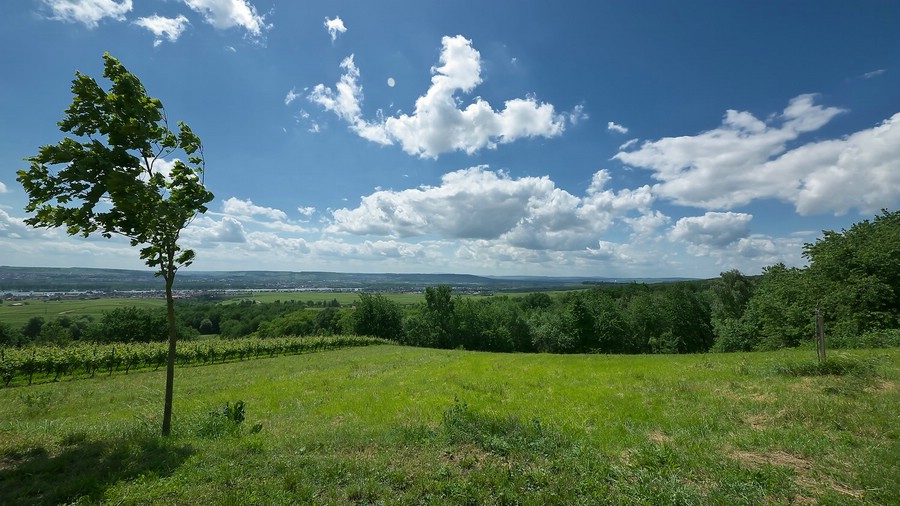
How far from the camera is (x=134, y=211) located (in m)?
7.58

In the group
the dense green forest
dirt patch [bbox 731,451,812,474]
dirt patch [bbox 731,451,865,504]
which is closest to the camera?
dirt patch [bbox 731,451,865,504]

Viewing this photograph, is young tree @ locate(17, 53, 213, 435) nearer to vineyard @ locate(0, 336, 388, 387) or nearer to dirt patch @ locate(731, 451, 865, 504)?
dirt patch @ locate(731, 451, 865, 504)

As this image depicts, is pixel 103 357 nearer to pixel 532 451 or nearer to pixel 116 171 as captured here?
pixel 116 171

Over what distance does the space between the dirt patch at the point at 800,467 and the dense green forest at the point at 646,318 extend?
71.3 ft

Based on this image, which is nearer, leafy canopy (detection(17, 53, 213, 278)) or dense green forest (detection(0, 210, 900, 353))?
leafy canopy (detection(17, 53, 213, 278))

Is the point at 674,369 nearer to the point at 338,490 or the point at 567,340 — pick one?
the point at 338,490

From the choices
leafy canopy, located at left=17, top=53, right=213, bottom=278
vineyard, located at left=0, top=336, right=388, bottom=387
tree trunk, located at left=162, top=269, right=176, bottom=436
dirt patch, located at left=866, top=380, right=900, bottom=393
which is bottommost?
vineyard, located at left=0, top=336, right=388, bottom=387

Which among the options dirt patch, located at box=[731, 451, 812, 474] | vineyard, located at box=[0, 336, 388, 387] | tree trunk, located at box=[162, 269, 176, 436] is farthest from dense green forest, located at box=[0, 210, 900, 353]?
vineyard, located at box=[0, 336, 388, 387]

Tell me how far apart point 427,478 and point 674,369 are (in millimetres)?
16497

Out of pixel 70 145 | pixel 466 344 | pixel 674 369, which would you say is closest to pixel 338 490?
pixel 70 145

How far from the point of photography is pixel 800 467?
6762mm

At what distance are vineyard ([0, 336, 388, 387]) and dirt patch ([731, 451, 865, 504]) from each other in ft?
147

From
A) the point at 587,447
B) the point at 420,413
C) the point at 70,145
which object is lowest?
the point at 420,413

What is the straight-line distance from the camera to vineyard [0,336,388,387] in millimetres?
29031
